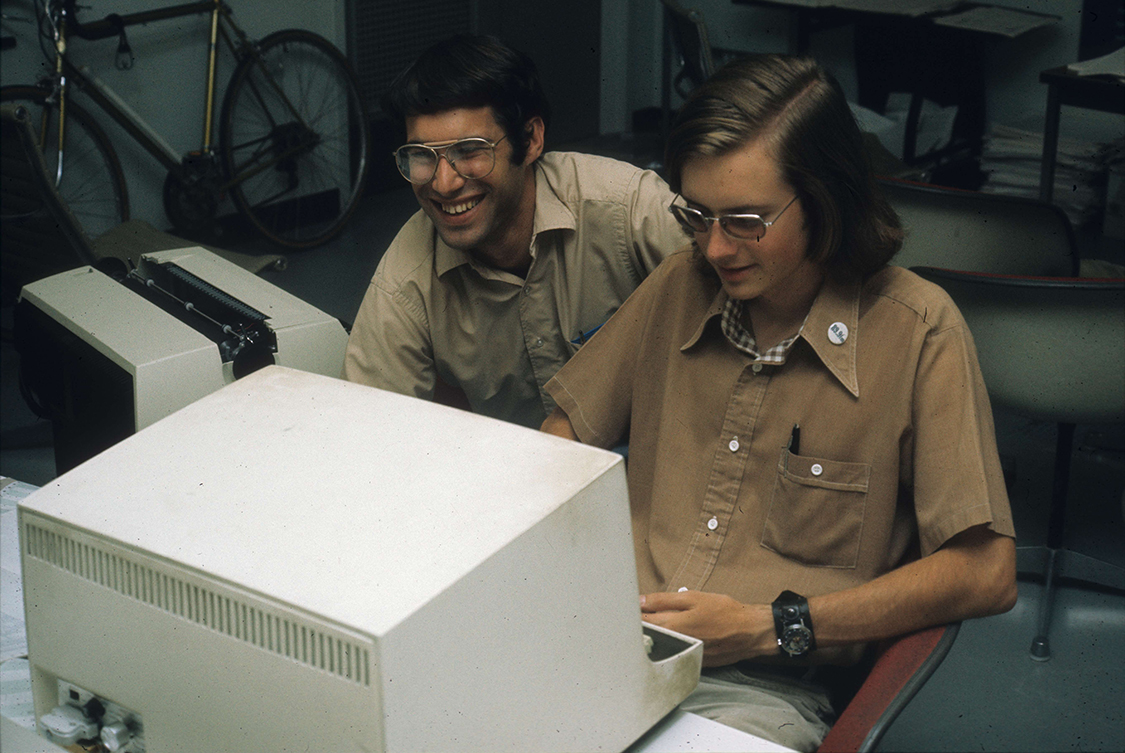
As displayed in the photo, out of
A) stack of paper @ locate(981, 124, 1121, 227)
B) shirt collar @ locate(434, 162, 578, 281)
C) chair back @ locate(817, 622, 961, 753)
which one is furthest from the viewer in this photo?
stack of paper @ locate(981, 124, 1121, 227)

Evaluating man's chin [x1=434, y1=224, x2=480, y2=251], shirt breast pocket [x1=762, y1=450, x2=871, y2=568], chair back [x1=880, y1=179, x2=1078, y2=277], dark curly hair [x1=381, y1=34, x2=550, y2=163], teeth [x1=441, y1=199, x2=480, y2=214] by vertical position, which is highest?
dark curly hair [x1=381, y1=34, x2=550, y2=163]

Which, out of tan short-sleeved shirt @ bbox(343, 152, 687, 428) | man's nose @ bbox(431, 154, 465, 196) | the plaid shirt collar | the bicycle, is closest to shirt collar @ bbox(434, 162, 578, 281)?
tan short-sleeved shirt @ bbox(343, 152, 687, 428)

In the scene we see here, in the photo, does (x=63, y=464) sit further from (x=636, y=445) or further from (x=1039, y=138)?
(x=1039, y=138)

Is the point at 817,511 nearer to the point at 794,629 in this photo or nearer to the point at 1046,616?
the point at 794,629

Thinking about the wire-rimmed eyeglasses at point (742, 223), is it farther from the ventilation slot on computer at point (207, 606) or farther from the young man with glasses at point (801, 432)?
the ventilation slot on computer at point (207, 606)

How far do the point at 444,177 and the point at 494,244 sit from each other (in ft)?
0.62

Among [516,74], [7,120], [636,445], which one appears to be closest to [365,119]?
[7,120]

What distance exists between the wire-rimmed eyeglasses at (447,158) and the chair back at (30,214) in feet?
2.93

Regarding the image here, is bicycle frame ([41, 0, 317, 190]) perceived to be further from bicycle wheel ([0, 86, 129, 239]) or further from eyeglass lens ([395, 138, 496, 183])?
eyeglass lens ([395, 138, 496, 183])

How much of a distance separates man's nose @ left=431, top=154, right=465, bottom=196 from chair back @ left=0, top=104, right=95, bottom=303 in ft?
3.03

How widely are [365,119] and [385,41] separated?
0.44m

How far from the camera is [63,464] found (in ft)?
5.10

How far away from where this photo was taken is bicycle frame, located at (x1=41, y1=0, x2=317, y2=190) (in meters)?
3.44

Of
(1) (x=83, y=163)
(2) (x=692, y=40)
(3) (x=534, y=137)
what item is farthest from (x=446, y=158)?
(1) (x=83, y=163)
